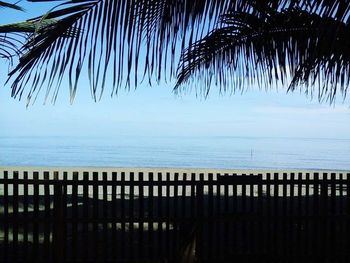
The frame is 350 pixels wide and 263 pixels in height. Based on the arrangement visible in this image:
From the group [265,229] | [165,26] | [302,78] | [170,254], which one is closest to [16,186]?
[170,254]

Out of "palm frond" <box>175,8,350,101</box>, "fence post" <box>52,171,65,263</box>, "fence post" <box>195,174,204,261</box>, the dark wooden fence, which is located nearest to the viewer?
"palm frond" <box>175,8,350,101</box>

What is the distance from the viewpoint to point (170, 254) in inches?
287

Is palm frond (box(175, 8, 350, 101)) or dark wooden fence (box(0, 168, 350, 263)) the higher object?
palm frond (box(175, 8, 350, 101))

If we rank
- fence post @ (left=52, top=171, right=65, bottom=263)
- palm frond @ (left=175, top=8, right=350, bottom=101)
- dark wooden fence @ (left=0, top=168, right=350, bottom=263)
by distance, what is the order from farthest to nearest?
dark wooden fence @ (left=0, top=168, right=350, bottom=263) → fence post @ (left=52, top=171, right=65, bottom=263) → palm frond @ (left=175, top=8, right=350, bottom=101)

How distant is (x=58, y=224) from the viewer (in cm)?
687

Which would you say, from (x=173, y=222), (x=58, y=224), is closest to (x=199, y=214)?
(x=173, y=222)

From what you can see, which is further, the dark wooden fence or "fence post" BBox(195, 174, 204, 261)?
"fence post" BBox(195, 174, 204, 261)

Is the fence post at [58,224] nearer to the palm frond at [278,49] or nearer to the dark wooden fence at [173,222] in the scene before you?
the dark wooden fence at [173,222]

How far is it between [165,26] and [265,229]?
5.61 metres

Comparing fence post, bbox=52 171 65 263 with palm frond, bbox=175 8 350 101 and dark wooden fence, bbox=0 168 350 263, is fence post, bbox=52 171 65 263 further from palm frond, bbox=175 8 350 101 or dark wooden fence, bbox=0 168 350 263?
palm frond, bbox=175 8 350 101

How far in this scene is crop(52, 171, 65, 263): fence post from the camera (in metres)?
6.81

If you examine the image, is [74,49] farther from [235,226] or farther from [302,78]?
[235,226]

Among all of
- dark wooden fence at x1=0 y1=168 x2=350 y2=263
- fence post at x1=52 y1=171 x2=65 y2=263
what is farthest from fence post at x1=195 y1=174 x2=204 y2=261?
fence post at x1=52 y1=171 x2=65 y2=263

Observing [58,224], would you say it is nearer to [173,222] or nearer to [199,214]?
[173,222]
